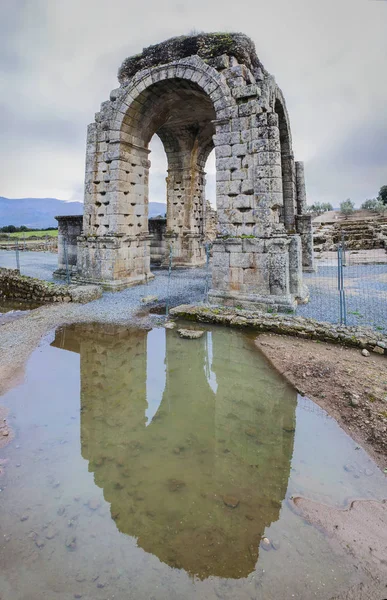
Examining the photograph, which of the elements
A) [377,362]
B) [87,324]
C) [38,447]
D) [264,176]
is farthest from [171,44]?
[38,447]

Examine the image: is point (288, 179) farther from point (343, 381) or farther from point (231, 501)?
point (231, 501)

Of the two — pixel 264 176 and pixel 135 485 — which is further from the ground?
pixel 264 176

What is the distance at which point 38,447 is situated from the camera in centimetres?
313

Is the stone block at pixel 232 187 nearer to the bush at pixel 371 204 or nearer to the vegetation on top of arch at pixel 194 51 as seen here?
the vegetation on top of arch at pixel 194 51

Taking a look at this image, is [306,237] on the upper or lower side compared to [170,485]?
upper

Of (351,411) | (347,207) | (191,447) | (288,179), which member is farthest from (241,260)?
(347,207)

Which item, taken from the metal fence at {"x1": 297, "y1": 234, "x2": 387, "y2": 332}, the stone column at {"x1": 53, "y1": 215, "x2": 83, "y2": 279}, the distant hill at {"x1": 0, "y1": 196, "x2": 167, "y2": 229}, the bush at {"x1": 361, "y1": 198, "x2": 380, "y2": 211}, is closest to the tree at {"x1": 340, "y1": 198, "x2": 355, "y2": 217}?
the bush at {"x1": 361, "y1": 198, "x2": 380, "y2": 211}

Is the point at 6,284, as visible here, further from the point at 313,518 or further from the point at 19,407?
the point at 313,518

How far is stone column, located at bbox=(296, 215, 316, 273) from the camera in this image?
450 inches

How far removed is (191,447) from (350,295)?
746 cm

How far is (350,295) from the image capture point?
8969 millimetres

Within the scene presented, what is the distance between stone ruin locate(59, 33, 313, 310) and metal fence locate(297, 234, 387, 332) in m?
0.68

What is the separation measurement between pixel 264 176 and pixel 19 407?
21.0ft

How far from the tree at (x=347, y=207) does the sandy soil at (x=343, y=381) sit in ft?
126
